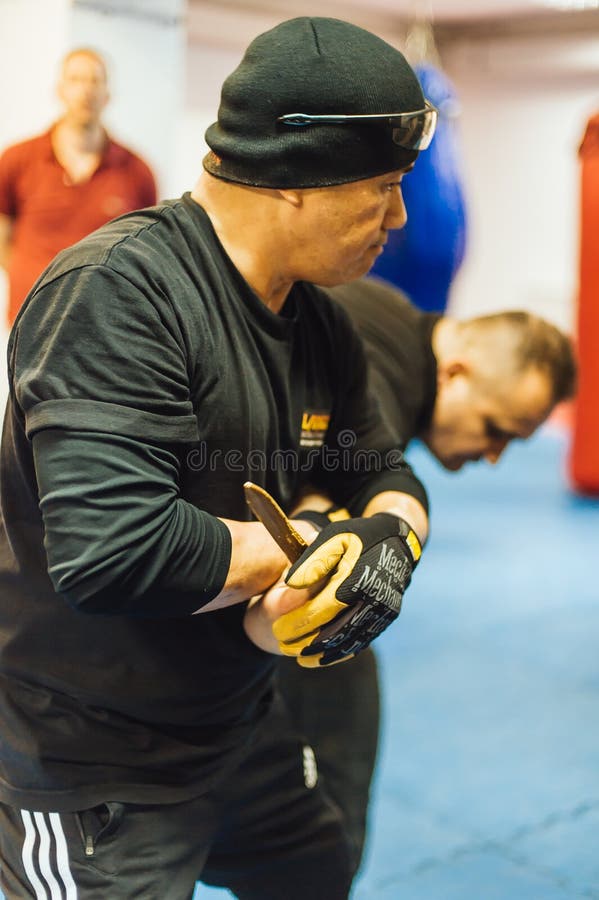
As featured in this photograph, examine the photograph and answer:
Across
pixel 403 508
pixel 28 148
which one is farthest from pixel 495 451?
pixel 28 148

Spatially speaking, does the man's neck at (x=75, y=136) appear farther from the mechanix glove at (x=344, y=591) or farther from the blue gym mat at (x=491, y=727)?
the mechanix glove at (x=344, y=591)

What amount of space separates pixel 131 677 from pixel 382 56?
0.91 meters

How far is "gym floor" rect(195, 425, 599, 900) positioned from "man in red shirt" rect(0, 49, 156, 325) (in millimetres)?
1986

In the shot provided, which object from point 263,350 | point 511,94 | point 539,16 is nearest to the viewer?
point 263,350

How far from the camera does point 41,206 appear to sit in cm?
412

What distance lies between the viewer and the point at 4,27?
454 centimetres

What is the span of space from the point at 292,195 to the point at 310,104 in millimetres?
118

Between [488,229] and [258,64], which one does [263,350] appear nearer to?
[258,64]

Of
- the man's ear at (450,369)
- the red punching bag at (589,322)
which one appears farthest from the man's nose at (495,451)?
the red punching bag at (589,322)

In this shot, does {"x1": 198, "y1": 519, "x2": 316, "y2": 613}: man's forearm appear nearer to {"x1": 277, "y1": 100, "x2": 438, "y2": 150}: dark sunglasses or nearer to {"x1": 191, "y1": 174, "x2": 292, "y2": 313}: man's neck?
{"x1": 191, "y1": 174, "x2": 292, "y2": 313}: man's neck

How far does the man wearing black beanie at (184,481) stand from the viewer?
52.8 inches

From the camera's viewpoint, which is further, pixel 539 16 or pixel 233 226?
pixel 539 16

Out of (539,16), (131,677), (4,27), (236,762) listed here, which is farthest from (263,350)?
(539,16)

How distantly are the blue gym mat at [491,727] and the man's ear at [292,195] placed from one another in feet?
6.04
